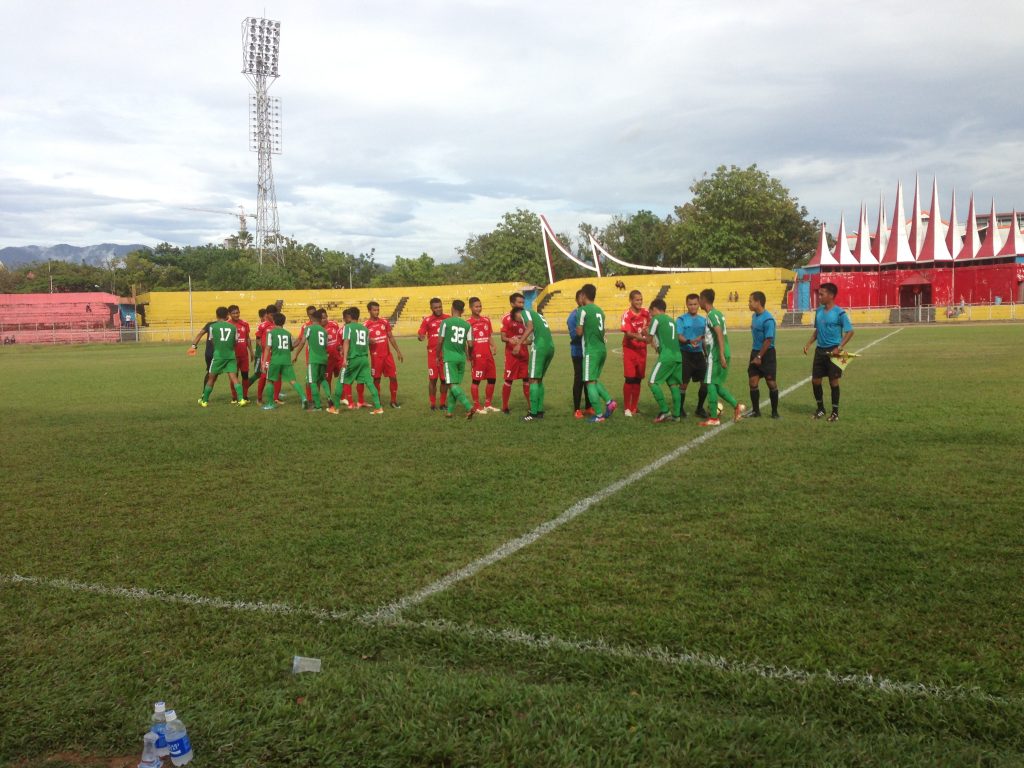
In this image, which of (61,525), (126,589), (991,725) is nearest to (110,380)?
(61,525)

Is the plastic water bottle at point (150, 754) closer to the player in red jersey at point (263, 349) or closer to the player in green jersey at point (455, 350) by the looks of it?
the player in green jersey at point (455, 350)

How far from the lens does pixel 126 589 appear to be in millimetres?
4379

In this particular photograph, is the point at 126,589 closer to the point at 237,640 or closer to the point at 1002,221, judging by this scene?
the point at 237,640

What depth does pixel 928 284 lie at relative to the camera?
5522 cm

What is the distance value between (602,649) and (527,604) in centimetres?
62

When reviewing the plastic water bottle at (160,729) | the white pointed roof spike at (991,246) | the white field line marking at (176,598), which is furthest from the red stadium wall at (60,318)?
the white pointed roof spike at (991,246)

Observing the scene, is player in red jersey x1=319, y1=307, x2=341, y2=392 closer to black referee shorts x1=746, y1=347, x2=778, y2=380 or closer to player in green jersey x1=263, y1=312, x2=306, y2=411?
player in green jersey x1=263, y1=312, x2=306, y2=411

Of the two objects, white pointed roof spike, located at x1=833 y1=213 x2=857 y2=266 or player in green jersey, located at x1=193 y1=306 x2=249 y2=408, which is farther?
white pointed roof spike, located at x1=833 y1=213 x2=857 y2=266

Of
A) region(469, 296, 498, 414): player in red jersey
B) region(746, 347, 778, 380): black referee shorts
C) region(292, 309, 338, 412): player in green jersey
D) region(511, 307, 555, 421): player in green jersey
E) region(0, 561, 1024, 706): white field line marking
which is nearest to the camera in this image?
region(0, 561, 1024, 706): white field line marking

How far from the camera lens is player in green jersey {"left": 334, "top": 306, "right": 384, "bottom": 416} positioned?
38.7ft

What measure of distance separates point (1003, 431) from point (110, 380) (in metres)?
18.9

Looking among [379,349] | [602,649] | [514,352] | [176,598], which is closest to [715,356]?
[514,352]

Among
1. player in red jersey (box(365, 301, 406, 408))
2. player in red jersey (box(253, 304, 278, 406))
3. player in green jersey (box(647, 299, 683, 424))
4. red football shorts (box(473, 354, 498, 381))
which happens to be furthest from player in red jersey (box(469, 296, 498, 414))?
player in red jersey (box(253, 304, 278, 406))

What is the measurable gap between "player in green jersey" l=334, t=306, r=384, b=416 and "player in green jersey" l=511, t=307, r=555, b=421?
256cm
